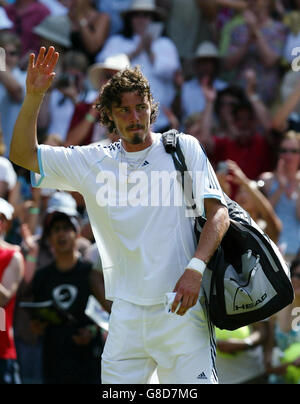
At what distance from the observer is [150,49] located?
31.9 ft

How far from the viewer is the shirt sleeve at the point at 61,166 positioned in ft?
15.5

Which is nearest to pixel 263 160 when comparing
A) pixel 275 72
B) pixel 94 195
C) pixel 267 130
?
Result: pixel 267 130

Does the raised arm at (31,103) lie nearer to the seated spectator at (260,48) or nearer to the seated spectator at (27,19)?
the seated spectator at (260,48)

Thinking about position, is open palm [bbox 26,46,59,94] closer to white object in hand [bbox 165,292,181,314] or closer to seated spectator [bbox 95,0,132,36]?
white object in hand [bbox 165,292,181,314]

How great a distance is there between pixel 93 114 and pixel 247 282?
15.3ft

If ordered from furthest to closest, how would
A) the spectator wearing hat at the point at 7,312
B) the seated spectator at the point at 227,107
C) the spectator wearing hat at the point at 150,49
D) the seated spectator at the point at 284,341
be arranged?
1. the spectator wearing hat at the point at 150,49
2. the seated spectator at the point at 227,107
3. the seated spectator at the point at 284,341
4. the spectator wearing hat at the point at 7,312

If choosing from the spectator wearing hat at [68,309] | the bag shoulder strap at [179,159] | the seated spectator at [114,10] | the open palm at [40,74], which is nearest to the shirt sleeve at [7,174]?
the spectator wearing hat at [68,309]

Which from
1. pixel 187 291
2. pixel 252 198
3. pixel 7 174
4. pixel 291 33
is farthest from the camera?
pixel 291 33

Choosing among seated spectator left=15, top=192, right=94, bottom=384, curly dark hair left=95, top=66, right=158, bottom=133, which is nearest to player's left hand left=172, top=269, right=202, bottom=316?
curly dark hair left=95, top=66, right=158, bottom=133

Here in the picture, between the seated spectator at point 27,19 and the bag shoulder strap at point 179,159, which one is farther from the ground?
the seated spectator at point 27,19

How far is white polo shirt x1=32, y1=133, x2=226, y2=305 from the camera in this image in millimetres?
4543

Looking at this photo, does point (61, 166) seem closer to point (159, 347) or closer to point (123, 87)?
point (123, 87)

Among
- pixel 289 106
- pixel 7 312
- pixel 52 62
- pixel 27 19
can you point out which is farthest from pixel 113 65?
pixel 52 62

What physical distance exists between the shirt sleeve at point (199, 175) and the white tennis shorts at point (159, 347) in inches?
22.5
